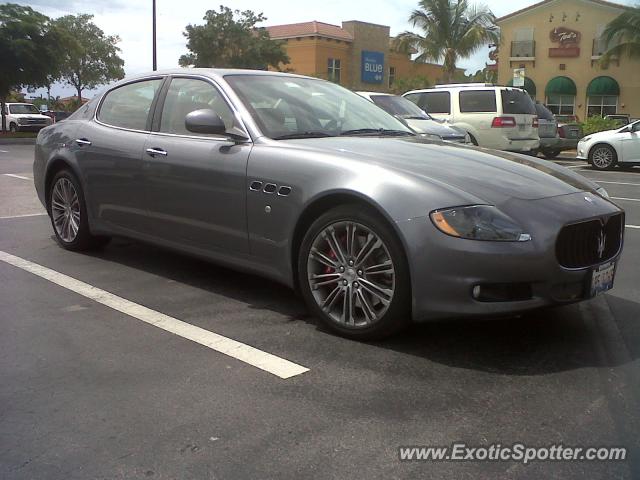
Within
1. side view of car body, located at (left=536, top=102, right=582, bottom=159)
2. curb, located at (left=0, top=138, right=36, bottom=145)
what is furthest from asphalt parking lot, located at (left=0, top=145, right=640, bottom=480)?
curb, located at (left=0, top=138, right=36, bottom=145)

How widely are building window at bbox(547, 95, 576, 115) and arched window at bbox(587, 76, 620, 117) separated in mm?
971

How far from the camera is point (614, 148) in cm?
1577

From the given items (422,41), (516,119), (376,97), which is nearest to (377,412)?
(376,97)

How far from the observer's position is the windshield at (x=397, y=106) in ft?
38.4

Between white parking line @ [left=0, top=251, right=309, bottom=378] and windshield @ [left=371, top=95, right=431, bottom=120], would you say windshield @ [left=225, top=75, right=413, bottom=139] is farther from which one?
windshield @ [left=371, top=95, right=431, bottom=120]

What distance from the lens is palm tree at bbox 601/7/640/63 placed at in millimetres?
34875

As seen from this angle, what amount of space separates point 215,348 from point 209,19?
133 feet

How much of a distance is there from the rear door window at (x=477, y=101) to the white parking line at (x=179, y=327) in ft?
36.6

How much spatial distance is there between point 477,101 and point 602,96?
2969 cm

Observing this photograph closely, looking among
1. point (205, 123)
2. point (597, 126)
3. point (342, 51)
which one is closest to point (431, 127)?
point (205, 123)

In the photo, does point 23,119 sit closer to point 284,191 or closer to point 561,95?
point 284,191

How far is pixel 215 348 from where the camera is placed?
141 inches

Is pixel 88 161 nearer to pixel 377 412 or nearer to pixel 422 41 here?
pixel 377 412

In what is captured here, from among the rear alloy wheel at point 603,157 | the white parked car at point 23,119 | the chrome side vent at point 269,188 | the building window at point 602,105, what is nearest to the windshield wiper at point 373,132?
the chrome side vent at point 269,188
